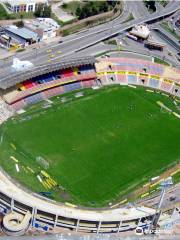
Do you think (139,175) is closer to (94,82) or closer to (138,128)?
(138,128)

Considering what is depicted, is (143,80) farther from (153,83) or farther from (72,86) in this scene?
(72,86)

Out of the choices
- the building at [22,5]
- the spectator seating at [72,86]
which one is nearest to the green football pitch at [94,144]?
the spectator seating at [72,86]

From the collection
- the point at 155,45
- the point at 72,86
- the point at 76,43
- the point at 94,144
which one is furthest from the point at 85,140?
the point at 155,45

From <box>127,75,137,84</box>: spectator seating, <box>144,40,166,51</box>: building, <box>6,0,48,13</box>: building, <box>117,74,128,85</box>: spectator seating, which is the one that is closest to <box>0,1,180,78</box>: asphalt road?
<box>144,40,166,51</box>: building

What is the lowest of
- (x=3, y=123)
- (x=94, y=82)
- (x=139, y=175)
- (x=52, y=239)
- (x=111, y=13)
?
(x=52, y=239)

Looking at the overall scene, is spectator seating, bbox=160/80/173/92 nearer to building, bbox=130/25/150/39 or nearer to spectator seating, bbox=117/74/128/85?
spectator seating, bbox=117/74/128/85

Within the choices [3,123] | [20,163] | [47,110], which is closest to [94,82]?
[47,110]
